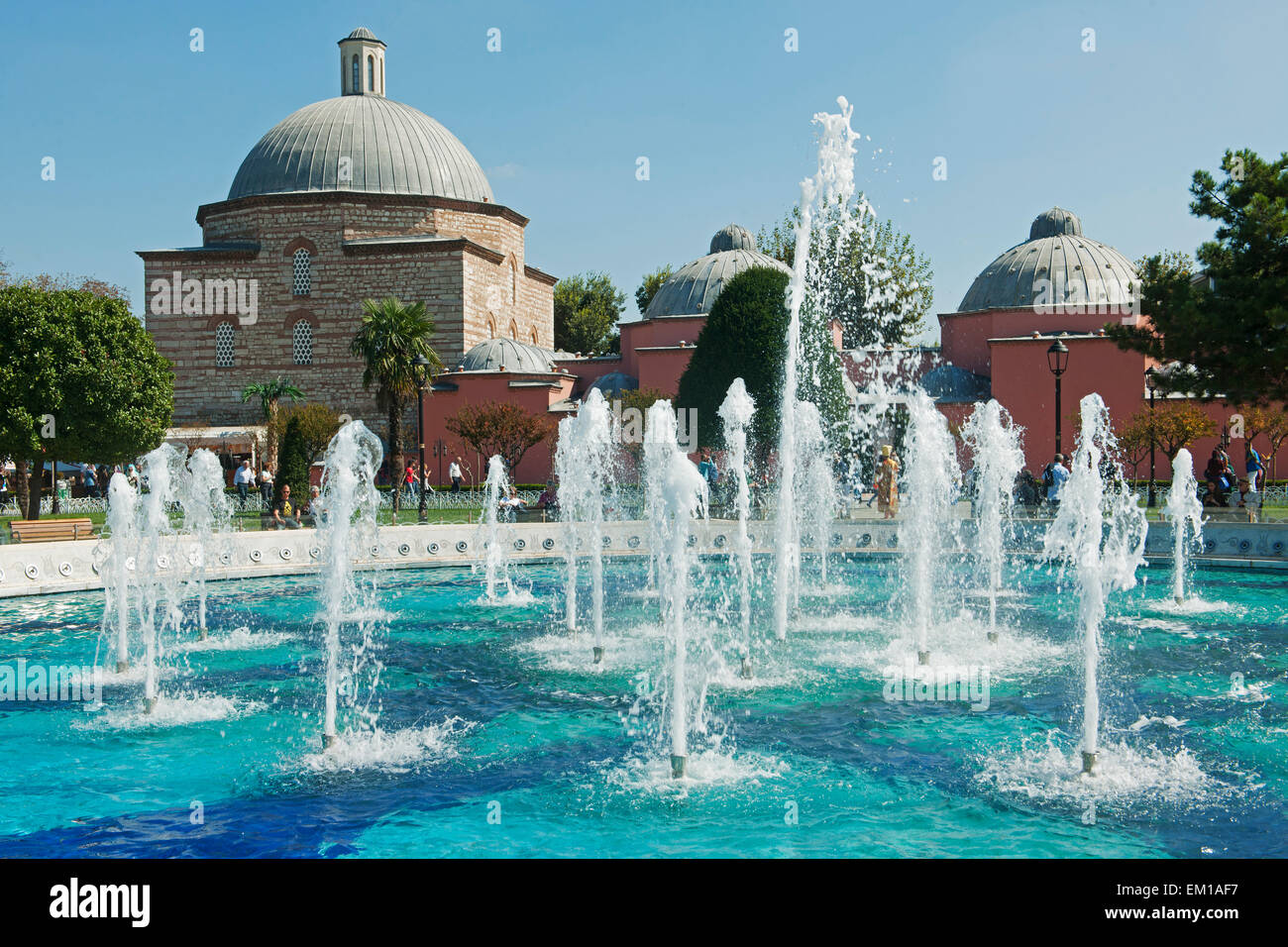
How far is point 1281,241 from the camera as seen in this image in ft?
44.4

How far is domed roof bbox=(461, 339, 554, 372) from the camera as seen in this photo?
28.7m

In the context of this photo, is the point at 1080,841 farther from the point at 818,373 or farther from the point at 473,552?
the point at 818,373

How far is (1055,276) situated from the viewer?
2686 cm

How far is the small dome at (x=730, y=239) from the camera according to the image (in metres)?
32.5

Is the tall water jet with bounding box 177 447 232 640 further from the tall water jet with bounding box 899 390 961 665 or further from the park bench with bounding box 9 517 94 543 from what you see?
the tall water jet with bounding box 899 390 961 665

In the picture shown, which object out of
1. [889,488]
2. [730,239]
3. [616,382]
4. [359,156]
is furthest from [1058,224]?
[359,156]

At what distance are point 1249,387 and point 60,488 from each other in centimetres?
2246

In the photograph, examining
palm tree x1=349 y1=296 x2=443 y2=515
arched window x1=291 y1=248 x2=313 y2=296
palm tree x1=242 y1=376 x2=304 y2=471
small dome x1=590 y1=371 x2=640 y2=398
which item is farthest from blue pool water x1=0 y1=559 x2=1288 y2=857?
arched window x1=291 y1=248 x2=313 y2=296

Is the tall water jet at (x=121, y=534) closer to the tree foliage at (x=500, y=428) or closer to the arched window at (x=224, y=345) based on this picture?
the tree foliage at (x=500, y=428)

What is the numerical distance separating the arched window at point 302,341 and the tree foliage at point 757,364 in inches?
560

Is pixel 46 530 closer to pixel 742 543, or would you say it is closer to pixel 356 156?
pixel 742 543

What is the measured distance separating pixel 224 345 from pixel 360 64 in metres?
10.7

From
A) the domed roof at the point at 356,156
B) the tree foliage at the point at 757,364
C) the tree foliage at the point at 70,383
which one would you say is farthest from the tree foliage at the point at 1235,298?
the domed roof at the point at 356,156
